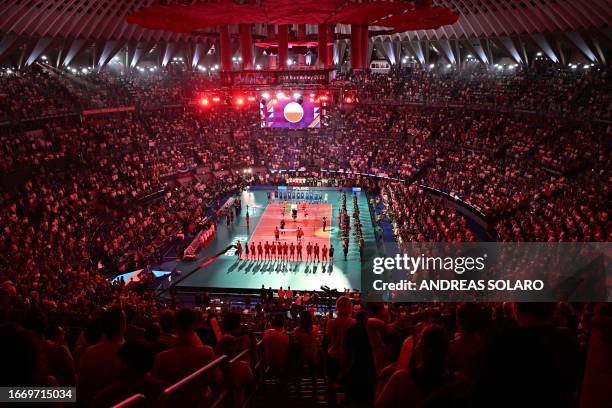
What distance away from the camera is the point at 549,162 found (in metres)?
27.6

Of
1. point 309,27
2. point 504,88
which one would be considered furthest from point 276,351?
point 309,27

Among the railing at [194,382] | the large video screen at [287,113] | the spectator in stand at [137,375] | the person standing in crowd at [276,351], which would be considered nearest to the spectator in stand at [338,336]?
the person standing in crowd at [276,351]

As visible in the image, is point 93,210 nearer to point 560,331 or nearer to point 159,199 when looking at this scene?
point 159,199

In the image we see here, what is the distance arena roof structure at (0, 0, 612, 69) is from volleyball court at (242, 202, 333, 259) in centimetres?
1023

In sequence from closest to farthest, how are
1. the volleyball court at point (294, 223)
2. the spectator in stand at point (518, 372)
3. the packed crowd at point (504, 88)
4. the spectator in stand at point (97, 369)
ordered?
the spectator in stand at point (518, 372) → the spectator in stand at point (97, 369) → the volleyball court at point (294, 223) → the packed crowd at point (504, 88)

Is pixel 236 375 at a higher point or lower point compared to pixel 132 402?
lower

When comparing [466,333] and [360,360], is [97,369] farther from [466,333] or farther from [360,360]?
[466,333]

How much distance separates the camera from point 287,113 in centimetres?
3544

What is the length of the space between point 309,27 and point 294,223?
741 inches

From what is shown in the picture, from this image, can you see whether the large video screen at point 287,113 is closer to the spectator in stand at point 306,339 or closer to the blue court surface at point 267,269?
the blue court surface at point 267,269

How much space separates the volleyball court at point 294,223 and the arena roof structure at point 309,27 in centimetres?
1023

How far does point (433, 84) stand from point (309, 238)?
23.6 meters

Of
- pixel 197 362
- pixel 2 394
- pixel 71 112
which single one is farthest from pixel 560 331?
pixel 71 112

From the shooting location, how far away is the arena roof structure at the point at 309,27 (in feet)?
52.9
